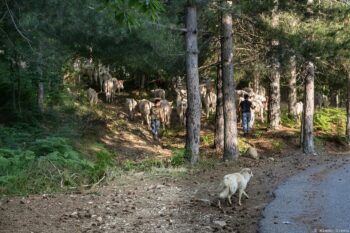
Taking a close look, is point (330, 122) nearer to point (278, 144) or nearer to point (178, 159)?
point (278, 144)

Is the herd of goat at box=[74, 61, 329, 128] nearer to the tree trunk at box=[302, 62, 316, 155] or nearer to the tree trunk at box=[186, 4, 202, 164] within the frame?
the tree trunk at box=[302, 62, 316, 155]

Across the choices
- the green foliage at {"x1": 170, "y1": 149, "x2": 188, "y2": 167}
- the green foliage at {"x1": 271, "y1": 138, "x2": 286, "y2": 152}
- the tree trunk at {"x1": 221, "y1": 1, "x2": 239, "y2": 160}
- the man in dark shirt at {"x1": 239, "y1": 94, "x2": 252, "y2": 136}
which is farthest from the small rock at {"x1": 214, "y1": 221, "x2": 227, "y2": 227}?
the man in dark shirt at {"x1": 239, "y1": 94, "x2": 252, "y2": 136}

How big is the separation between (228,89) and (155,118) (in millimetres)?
6151

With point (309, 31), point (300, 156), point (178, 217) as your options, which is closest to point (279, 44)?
point (309, 31)

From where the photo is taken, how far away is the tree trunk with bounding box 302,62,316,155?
63.4ft

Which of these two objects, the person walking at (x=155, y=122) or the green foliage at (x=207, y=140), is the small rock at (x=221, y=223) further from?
the person walking at (x=155, y=122)

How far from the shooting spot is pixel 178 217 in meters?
8.16

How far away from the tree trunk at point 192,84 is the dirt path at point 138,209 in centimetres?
364

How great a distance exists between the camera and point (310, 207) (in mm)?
8836

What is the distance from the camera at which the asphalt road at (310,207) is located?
7395mm

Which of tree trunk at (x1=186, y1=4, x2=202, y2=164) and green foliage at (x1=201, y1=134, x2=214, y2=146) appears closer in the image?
tree trunk at (x1=186, y1=4, x2=202, y2=164)

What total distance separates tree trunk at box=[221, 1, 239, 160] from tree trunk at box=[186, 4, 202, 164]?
5.79 feet

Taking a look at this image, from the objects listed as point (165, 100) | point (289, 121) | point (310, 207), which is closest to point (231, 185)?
point (310, 207)

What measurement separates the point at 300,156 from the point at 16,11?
40.4ft
